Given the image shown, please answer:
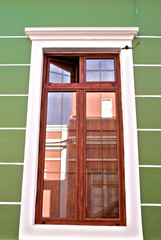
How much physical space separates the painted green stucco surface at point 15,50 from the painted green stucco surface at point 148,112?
142cm

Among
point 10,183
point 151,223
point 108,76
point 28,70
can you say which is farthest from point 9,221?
point 108,76

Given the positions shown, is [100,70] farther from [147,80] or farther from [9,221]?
[9,221]

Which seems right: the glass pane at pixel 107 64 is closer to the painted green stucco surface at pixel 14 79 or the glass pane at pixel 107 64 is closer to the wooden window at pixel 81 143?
the wooden window at pixel 81 143

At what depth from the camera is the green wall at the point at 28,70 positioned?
269 centimetres

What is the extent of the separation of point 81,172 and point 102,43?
1532 millimetres

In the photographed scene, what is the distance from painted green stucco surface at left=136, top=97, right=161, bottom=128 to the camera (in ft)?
9.48

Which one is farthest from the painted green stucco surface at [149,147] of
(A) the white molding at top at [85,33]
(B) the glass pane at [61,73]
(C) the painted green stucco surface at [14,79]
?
(C) the painted green stucco surface at [14,79]

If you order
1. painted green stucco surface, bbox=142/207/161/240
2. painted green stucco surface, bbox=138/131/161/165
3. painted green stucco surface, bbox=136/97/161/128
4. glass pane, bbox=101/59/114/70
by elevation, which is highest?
glass pane, bbox=101/59/114/70

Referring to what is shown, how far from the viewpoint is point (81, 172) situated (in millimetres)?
2832

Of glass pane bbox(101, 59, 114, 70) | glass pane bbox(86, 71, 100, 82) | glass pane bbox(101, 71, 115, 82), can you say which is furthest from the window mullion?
glass pane bbox(101, 59, 114, 70)

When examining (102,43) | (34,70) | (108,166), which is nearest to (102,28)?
(102,43)

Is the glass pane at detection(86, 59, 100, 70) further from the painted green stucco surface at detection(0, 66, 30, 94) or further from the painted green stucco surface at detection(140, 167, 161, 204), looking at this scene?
the painted green stucco surface at detection(140, 167, 161, 204)

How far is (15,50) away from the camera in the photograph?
10.4 feet

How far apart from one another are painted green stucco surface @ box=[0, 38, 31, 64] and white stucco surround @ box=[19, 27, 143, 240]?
0.09m
